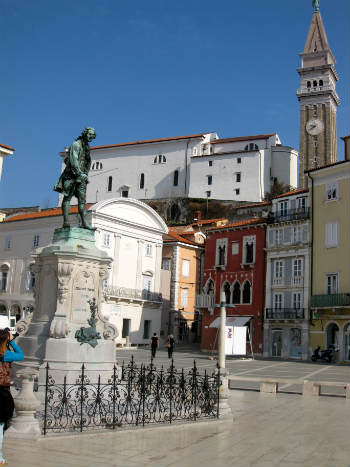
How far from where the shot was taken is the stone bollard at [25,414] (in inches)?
362

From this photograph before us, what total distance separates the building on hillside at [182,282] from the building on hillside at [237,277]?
224 inches

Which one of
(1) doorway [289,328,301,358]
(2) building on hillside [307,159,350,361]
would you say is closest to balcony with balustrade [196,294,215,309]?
(1) doorway [289,328,301,358]

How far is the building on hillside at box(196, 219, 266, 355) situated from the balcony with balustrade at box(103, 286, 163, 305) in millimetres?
4968

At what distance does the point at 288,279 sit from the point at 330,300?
461 centimetres

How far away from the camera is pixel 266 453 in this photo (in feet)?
29.5

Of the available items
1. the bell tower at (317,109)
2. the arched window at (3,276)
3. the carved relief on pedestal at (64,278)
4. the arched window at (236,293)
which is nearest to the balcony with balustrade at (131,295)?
the arched window at (236,293)

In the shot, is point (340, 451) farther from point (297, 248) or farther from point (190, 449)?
point (297, 248)

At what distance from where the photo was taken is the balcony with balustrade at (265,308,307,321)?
4186 cm

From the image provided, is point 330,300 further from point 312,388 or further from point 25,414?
point 25,414

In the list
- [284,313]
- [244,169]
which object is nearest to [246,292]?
[284,313]

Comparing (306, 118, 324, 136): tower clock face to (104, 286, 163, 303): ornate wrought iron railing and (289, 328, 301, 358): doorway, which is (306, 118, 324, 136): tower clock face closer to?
(104, 286, 163, 303): ornate wrought iron railing

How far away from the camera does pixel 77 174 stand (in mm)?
14492

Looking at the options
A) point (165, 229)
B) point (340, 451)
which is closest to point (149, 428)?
point (340, 451)

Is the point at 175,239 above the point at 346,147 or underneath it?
underneath
